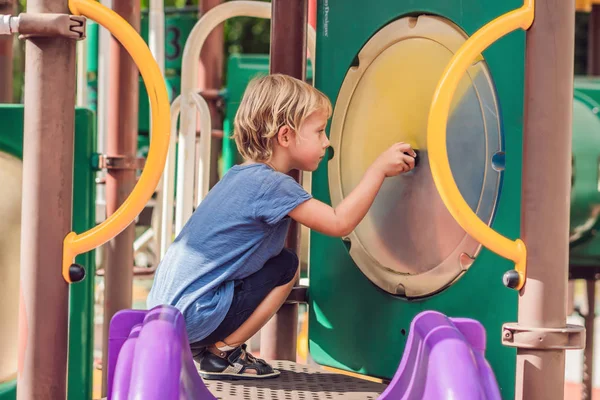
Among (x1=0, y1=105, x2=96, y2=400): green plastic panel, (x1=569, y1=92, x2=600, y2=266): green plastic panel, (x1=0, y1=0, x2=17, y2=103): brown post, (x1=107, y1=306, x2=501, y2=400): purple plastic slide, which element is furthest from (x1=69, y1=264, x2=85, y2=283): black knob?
(x1=0, y1=0, x2=17, y2=103): brown post

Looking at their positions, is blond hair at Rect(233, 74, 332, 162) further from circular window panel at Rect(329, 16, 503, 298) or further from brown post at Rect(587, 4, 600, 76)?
brown post at Rect(587, 4, 600, 76)

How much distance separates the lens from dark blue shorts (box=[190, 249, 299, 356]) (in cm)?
187

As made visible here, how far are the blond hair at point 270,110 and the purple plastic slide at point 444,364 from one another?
549 mm

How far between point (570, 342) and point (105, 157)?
1.46m

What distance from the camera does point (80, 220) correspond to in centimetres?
229

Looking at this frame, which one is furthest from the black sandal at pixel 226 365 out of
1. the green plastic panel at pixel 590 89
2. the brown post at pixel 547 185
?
the green plastic panel at pixel 590 89

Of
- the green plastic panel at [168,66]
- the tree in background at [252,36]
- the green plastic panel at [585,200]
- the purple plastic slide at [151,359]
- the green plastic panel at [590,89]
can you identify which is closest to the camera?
the purple plastic slide at [151,359]

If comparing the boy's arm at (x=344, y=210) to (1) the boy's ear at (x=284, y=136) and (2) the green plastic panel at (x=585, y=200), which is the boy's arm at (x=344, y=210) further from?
(2) the green plastic panel at (x=585, y=200)

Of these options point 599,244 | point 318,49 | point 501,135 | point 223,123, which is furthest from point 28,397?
point 223,123

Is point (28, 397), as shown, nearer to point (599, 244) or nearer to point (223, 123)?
point (599, 244)

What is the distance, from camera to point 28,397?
1.49 meters

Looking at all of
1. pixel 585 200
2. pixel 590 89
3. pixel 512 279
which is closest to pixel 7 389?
pixel 512 279

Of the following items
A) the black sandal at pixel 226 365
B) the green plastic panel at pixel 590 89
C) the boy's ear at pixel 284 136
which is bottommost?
the black sandal at pixel 226 365

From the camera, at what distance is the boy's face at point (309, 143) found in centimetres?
193
